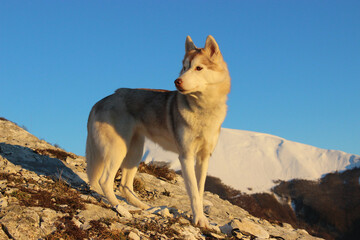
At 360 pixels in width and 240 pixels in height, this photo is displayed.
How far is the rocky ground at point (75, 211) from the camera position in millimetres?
4523

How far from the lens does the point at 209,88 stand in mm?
5758

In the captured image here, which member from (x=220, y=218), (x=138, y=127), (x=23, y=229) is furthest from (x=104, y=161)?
(x=220, y=218)

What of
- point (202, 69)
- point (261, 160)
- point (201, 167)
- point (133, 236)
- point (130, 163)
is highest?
point (261, 160)

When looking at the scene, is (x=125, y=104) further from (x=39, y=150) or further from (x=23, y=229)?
(x=39, y=150)

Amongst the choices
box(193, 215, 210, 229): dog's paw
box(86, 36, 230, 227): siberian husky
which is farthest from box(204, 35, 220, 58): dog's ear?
box(193, 215, 210, 229): dog's paw

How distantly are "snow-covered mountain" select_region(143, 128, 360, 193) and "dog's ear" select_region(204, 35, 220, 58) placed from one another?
42.9 ft

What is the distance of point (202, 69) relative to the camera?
554cm

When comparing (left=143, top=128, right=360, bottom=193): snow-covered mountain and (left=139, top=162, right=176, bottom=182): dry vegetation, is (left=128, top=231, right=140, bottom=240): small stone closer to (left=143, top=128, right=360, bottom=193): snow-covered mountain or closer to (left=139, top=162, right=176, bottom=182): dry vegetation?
(left=139, top=162, right=176, bottom=182): dry vegetation

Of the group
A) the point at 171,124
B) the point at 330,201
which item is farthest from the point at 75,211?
the point at 330,201

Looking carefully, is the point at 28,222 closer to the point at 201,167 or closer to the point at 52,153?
the point at 201,167

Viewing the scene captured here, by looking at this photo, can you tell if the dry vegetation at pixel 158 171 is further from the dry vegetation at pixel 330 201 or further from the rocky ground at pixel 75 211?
the dry vegetation at pixel 330 201

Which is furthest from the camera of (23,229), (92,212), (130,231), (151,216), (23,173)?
(23,173)

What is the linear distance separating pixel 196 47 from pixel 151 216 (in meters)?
2.94

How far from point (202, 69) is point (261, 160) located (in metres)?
16.2
